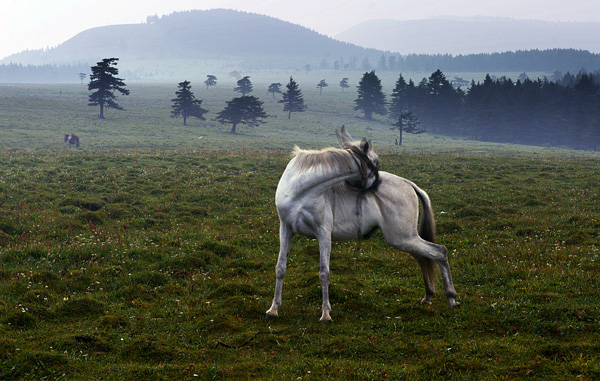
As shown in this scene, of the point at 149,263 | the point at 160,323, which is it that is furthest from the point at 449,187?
the point at 160,323

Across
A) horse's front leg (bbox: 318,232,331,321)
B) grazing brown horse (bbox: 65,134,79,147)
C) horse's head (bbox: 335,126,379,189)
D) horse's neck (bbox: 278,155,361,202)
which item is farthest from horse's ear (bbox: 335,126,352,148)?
grazing brown horse (bbox: 65,134,79,147)

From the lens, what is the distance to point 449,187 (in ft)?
76.2

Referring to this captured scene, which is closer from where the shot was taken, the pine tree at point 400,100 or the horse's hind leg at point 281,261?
the horse's hind leg at point 281,261

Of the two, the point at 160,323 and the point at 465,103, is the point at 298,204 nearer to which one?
the point at 160,323

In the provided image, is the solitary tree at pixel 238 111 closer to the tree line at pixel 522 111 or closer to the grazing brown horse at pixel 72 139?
the grazing brown horse at pixel 72 139

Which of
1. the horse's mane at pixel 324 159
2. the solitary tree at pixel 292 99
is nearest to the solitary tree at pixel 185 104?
the solitary tree at pixel 292 99

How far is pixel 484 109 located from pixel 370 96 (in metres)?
31.4

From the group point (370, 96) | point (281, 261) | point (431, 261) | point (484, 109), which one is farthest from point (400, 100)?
point (281, 261)

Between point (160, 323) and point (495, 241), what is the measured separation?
10689 millimetres

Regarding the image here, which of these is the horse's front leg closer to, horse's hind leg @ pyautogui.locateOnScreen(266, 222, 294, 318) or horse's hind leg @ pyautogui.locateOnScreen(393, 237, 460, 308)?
horse's hind leg @ pyautogui.locateOnScreen(266, 222, 294, 318)

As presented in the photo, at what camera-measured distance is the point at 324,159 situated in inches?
331

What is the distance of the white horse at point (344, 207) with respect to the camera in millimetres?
8156

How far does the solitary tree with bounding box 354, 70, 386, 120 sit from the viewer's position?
4749 inches

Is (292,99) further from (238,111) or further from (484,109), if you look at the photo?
(484,109)
